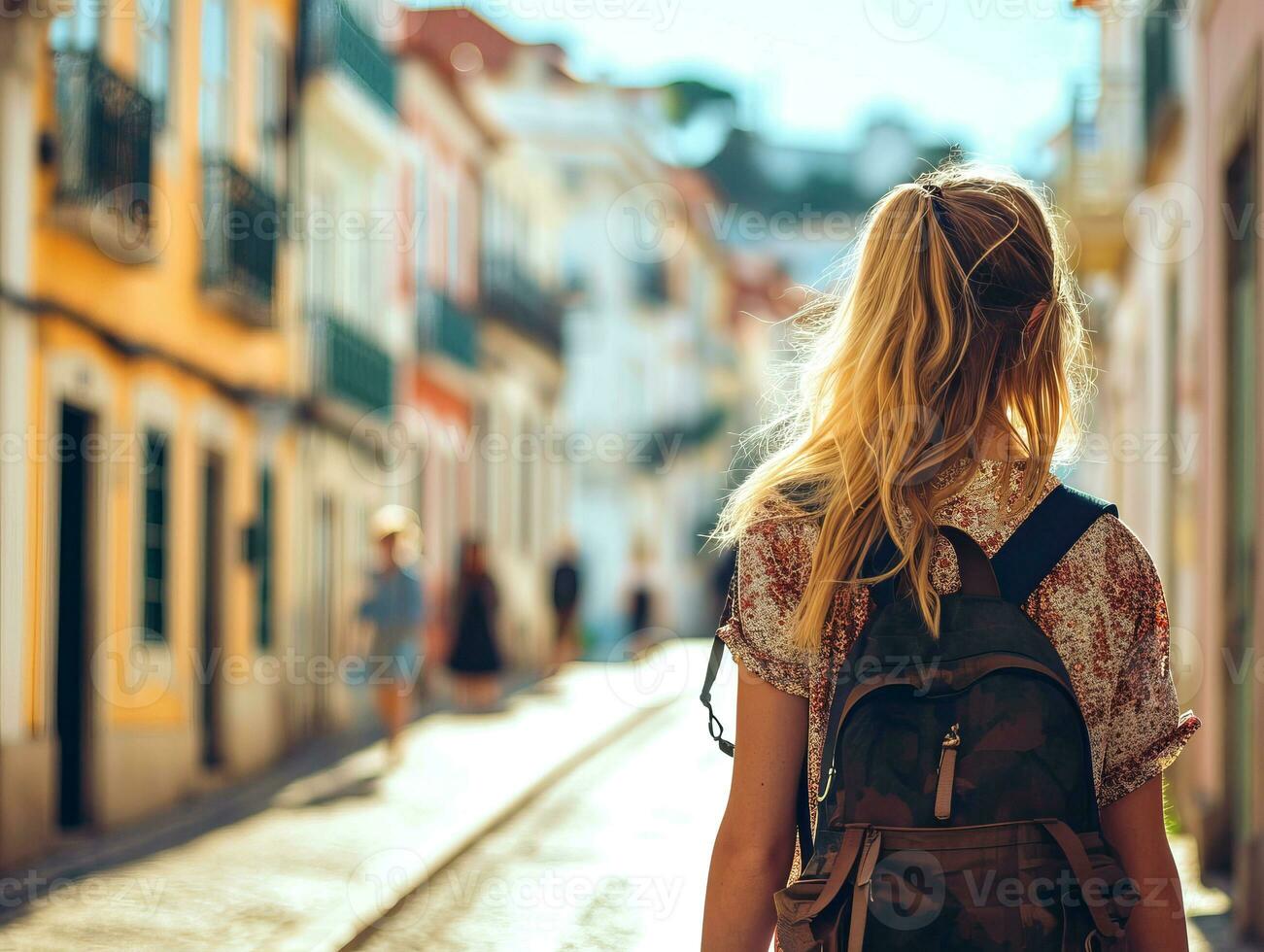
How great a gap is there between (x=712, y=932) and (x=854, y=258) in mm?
952

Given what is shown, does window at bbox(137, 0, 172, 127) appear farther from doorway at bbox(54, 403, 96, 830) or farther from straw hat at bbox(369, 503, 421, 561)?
straw hat at bbox(369, 503, 421, 561)

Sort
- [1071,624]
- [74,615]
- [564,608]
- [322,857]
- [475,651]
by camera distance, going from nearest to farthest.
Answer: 1. [1071,624]
2. [322,857]
3. [74,615]
4. [475,651]
5. [564,608]

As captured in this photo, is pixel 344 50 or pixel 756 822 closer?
pixel 756 822

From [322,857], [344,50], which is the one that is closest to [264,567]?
[344,50]

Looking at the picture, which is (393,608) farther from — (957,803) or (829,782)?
(957,803)

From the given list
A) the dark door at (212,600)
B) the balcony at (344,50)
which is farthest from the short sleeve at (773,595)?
the balcony at (344,50)

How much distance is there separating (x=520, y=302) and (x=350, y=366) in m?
12.5

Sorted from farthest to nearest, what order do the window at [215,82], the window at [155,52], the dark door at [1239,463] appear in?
→ 1. the window at [215,82]
2. the window at [155,52]
3. the dark door at [1239,463]

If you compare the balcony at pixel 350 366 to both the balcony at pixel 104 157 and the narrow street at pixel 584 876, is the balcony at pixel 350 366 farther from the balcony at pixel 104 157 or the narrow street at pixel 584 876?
the narrow street at pixel 584 876

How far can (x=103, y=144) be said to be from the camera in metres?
11.9

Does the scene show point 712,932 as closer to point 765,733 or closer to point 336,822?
point 765,733

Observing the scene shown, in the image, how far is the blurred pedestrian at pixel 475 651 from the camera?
21.5 meters

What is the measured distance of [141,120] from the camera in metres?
12.6

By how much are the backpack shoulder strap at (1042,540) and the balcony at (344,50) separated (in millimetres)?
17025
